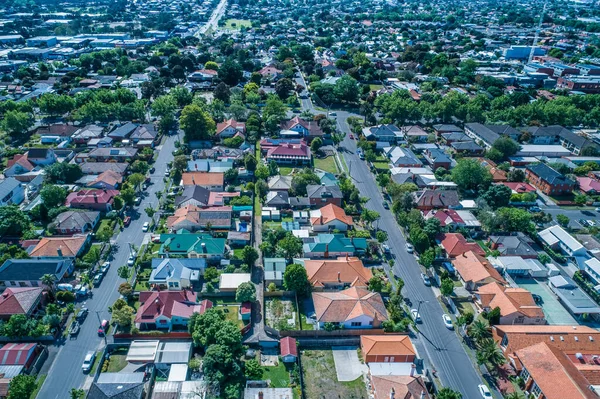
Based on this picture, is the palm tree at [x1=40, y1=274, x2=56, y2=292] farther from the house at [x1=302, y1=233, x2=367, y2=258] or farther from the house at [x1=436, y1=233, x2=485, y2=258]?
the house at [x1=436, y1=233, x2=485, y2=258]

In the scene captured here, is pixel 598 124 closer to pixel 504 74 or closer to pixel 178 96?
pixel 504 74

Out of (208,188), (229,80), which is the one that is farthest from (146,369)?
(229,80)

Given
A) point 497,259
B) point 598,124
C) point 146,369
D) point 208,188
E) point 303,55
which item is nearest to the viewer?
point 146,369

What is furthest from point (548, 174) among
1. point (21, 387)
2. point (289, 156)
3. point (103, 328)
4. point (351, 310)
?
point (21, 387)

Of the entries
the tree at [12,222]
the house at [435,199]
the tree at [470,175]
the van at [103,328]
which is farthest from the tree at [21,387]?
the tree at [470,175]

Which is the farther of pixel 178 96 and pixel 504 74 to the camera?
pixel 504 74

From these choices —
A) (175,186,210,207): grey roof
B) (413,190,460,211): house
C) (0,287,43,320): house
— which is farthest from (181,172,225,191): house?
(413,190,460,211): house
